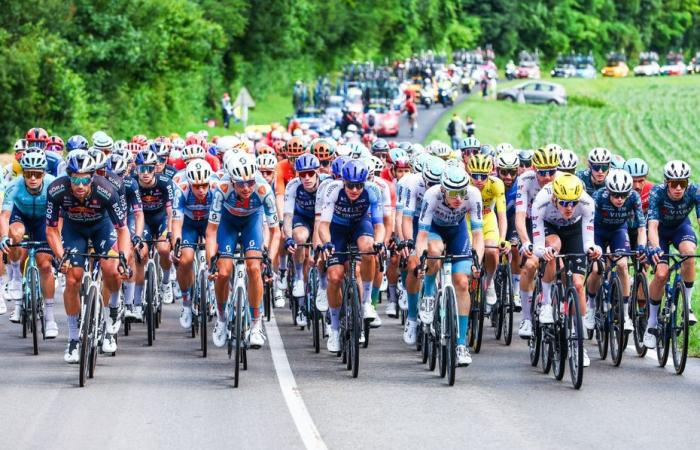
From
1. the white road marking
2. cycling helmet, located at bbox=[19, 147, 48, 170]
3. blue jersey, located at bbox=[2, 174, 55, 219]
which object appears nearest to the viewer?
the white road marking

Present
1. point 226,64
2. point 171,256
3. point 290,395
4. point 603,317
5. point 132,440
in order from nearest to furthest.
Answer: point 132,440 < point 290,395 < point 603,317 < point 171,256 < point 226,64

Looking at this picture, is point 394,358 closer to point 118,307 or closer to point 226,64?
point 118,307

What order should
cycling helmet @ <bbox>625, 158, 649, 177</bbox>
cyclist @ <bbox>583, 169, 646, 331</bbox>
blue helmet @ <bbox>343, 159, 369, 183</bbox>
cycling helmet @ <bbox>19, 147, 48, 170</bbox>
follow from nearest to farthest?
blue helmet @ <bbox>343, 159, 369, 183</bbox>
cyclist @ <bbox>583, 169, 646, 331</bbox>
cycling helmet @ <bbox>19, 147, 48, 170</bbox>
cycling helmet @ <bbox>625, 158, 649, 177</bbox>

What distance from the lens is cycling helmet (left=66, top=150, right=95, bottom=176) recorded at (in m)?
14.1

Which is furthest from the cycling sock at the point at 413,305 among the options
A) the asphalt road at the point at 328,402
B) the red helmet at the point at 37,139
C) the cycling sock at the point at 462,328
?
the red helmet at the point at 37,139

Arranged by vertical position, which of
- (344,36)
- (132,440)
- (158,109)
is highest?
(344,36)

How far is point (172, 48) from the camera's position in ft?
189

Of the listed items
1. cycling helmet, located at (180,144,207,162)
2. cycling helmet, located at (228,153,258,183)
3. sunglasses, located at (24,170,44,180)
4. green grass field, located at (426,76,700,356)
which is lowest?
sunglasses, located at (24,170,44,180)

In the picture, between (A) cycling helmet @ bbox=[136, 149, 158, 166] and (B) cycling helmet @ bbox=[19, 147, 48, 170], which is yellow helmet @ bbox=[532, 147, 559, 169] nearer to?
(A) cycling helmet @ bbox=[136, 149, 158, 166]

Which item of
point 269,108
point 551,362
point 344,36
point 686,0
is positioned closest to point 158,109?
point 269,108

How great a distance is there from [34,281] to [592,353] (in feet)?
19.4

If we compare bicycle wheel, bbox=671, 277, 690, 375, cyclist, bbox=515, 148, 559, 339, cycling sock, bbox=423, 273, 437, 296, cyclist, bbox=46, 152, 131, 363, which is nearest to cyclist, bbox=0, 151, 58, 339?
cyclist, bbox=46, 152, 131, 363

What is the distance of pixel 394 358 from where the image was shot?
52.3 ft

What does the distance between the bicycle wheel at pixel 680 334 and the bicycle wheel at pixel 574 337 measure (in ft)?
3.87
